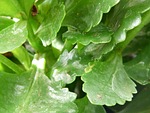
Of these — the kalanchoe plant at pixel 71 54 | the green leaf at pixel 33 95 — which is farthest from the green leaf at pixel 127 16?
the green leaf at pixel 33 95

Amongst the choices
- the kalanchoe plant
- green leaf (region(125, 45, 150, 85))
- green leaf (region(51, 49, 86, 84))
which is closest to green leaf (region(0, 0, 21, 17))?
the kalanchoe plant

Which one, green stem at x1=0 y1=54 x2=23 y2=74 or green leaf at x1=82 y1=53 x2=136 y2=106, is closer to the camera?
green leaf at x1=82 y1=53 x2=136 y2=106

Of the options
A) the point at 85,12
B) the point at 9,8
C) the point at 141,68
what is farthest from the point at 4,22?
the point at 141,68

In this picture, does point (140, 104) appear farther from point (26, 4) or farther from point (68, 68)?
point (26, 4)

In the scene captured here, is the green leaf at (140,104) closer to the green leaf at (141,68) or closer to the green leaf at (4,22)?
the green leaf at (141,68)

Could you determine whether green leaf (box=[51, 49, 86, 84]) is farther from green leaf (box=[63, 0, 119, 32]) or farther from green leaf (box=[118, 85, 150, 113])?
green leaf (box=[118, 85, 150, 113])

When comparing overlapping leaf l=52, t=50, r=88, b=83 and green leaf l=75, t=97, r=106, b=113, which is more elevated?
overlapping leaf l=52, t=50, r=88, b=83
